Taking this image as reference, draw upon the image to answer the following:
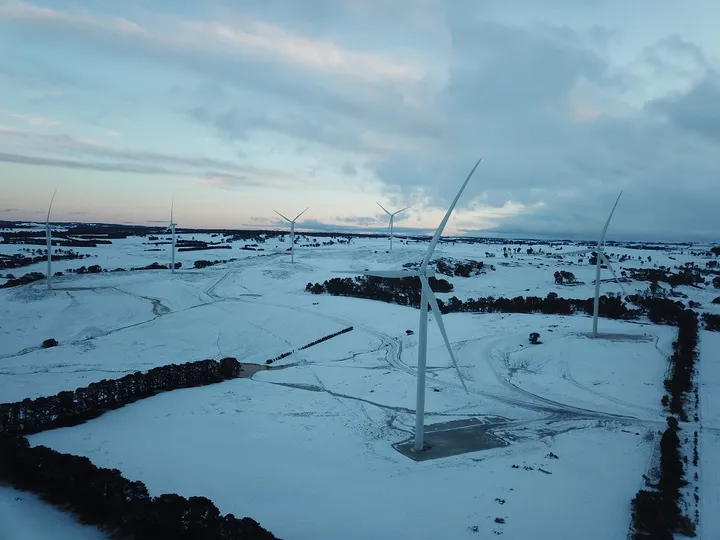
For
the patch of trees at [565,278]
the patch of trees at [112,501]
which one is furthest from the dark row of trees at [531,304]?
the patch of trees at [112,501]

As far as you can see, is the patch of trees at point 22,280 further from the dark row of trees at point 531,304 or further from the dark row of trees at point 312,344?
the dark row of trees at point 312,344

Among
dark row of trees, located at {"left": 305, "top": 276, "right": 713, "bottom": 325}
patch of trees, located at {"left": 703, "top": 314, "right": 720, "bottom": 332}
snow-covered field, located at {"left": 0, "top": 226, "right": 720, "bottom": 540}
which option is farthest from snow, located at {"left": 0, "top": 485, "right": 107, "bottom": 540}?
patch of trees, located at {"left": 703, "top": 314, "right": 720, "bottom": 332}

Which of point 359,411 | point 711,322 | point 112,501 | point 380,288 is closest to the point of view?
point 112,501

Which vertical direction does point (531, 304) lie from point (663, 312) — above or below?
below

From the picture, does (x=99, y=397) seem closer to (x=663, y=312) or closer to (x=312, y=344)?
(x=312, y=344)

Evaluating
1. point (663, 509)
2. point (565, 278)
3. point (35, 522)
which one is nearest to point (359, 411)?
point (663, 509)

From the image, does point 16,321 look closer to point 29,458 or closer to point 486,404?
point 29,458
